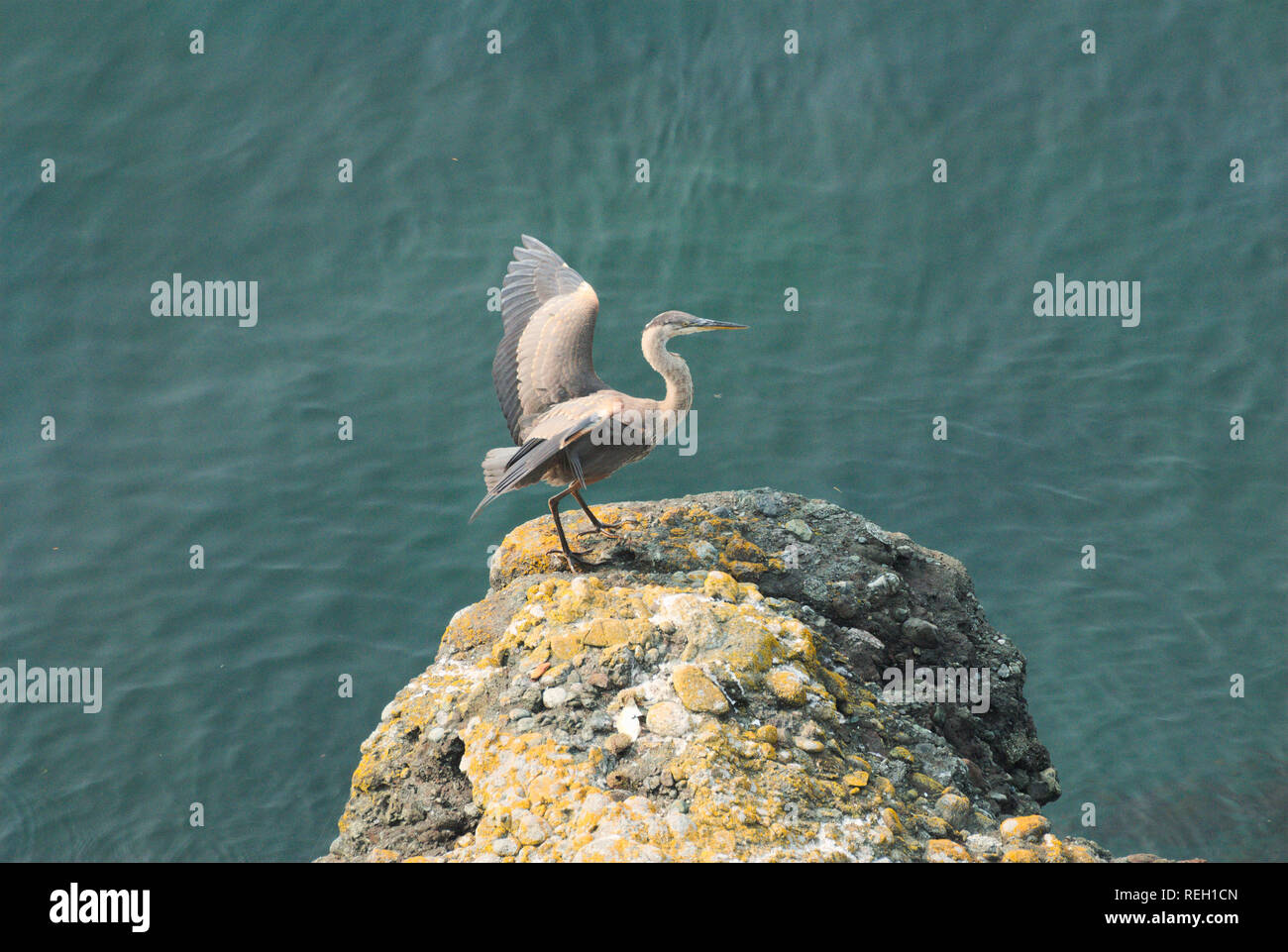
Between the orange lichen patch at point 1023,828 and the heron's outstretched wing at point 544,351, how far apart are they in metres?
3.32

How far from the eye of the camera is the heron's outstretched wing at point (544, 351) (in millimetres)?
6625

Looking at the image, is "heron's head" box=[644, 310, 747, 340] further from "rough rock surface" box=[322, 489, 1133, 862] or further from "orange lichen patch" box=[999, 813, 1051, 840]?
"orange lichen patch" box=[999, 813, 1051, 840]

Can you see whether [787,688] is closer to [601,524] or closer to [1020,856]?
[1020,856]

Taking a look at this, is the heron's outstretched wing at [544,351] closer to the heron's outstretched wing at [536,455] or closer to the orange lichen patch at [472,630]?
the heron's outstretched wing at [536,455]

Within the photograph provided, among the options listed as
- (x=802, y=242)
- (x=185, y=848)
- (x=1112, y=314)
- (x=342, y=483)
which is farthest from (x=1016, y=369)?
(x=185, y=848)

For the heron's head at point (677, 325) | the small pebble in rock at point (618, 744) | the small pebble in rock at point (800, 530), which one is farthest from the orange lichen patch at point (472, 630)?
the heron's head at point (677, 325)

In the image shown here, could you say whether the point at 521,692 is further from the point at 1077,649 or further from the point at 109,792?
the point at 1077,649

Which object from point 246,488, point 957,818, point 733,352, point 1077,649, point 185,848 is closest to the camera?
point 957,818

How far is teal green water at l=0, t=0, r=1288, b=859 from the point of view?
880cm

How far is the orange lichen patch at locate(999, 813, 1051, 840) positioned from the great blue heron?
2517 millimetres

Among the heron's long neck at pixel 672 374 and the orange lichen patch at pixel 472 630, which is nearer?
the orange lichen patch at pixel 472 630

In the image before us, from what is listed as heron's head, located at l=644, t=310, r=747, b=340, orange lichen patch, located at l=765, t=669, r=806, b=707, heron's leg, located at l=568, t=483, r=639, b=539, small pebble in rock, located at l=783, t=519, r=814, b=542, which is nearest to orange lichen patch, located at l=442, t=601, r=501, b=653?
heron's leg, located at l=568, t=483, r=639, b=539

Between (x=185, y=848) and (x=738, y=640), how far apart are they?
5.27m

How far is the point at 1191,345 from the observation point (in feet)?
35.1
